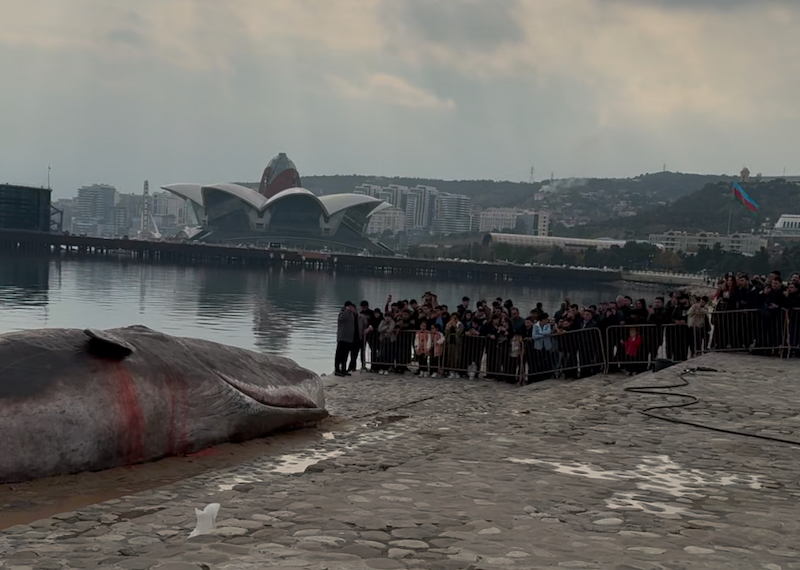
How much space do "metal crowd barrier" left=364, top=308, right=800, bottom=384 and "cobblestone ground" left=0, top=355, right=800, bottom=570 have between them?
18.6 feet

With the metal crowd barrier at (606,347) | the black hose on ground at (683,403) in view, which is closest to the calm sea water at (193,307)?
the metal crowd barrier at (606,347)

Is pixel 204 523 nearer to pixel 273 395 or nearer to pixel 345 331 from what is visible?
pixel 273 395

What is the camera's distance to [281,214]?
18562 centimetres

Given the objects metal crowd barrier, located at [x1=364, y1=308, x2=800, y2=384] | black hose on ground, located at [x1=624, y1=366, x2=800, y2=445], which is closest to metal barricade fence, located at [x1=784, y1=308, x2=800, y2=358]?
metal crowd barrier, located at [x1=364, y1=308, x2=800, y2=384]

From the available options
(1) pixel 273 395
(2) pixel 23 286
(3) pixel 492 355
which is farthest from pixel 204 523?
(2) pixel 23 286

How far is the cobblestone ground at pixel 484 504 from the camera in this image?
211 inches

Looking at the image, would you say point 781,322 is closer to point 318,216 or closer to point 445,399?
point 445,399

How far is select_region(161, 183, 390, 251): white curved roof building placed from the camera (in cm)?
18138

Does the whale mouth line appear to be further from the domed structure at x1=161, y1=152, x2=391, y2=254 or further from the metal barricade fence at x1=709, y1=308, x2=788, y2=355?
the domed structure at x1=161, y1=152, x2=391, y2=254

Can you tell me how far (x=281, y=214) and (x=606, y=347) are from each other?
171 metres

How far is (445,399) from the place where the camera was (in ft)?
49.6

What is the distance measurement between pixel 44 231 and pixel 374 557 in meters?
155

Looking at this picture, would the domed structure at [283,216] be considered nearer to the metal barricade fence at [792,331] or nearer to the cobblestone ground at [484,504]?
the metal barricade fence at [792,331]

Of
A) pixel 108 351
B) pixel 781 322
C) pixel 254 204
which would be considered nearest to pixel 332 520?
pixel 108 351
